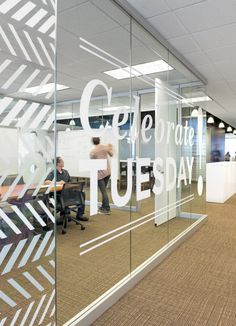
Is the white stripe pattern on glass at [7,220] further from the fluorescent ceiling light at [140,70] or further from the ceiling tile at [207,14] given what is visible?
the ceiling tile at [207,14]

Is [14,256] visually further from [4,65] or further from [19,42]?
[19,42]

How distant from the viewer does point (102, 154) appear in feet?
7.95

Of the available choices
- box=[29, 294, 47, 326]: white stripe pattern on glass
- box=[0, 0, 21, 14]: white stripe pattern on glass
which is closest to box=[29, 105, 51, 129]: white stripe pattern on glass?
box=[0, 0, 21, 14]: white stripe pattern on glass

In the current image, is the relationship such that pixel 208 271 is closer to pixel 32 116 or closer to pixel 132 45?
pixel 32 116

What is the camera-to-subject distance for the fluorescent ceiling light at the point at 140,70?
9.31 ft

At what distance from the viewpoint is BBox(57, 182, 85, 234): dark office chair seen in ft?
8.07

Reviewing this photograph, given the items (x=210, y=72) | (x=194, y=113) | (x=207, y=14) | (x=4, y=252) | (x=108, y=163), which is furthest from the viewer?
(x=194, y=113)

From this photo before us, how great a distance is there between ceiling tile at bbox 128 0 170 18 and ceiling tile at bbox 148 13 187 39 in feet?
0.33

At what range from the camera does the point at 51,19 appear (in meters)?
1.85

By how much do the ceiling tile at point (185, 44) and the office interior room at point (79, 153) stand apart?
0.18 m

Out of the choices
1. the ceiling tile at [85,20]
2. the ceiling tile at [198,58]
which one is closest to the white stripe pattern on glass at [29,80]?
the ceiling tile at [85,20]

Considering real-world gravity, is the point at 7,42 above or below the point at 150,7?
below

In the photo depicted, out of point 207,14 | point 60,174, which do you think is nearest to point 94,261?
point 60,174

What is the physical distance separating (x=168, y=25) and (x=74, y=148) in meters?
2.07
